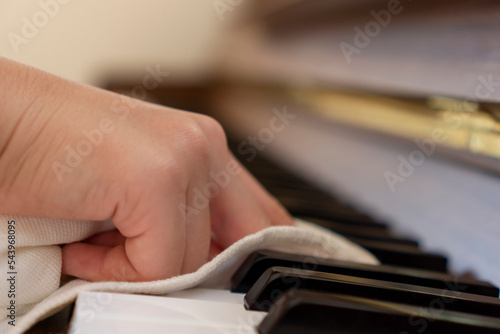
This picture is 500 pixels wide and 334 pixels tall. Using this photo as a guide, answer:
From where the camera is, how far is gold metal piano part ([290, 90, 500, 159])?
0.77 meters

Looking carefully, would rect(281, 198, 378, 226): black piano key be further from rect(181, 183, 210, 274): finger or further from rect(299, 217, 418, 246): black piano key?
rect(181, 183, 210, 274): finger

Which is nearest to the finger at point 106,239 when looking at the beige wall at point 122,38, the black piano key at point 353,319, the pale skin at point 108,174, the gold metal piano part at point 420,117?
the pale skin at point 108,174

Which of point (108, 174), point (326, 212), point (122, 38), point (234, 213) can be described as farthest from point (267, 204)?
point (122, 38)

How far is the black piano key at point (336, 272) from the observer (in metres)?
0.58

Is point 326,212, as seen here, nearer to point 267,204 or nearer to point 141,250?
point 267,204

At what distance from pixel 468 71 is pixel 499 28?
84 millimetres

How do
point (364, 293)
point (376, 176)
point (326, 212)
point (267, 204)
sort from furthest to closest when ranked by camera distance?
point (376, 176) < point (326, 212) < point (267, 204) < point (364, 293)

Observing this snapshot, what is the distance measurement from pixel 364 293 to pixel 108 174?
282mm

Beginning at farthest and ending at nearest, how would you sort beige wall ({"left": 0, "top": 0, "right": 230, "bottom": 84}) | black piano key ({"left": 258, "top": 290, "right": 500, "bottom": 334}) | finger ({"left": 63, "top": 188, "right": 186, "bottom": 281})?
beige wall ({"left": 0, "top": 0, "right": 230, "bottom": 84}), finger ({"left": 63, "top": 188, "right": 186, "bottom": 281}), black piano key ({"left": 258, "top": 290, "right": 500, "bottom": 334})

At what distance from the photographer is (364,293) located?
0.51 meters

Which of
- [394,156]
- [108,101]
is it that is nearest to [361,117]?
[394,156]

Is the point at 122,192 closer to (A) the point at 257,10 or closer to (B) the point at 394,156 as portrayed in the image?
(B) the point at 394,156

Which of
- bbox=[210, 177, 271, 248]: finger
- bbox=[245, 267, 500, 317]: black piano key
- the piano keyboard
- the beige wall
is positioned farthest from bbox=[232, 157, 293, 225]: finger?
the beige wall

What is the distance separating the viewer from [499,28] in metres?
0.71
